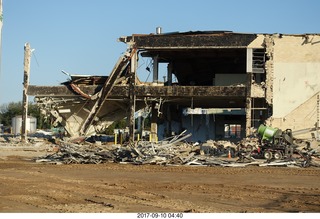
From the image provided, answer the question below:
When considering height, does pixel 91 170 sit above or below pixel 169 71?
below

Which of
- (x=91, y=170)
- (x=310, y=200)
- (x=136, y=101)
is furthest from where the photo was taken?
(x=136, y=101)

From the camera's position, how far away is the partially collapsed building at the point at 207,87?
36844mm

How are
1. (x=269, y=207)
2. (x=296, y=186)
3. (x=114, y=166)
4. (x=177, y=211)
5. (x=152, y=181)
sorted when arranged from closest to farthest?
(x=177, y=211) < (x=269, y=207) < (x=296, y=186) < (x=152, y=181) < (x=114, y=166)

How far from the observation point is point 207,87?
3853cm

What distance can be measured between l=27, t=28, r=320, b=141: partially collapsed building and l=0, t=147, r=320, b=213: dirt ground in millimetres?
14911

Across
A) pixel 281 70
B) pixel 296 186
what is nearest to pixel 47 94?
pixel 281 70

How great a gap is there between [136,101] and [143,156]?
1673cm

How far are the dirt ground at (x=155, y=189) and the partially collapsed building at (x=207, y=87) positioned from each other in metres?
14.9

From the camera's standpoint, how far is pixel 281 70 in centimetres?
3706

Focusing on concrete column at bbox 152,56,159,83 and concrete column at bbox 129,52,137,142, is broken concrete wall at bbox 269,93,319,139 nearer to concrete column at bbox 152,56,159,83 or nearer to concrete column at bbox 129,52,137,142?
concrete column at bbox 152,56,159,83

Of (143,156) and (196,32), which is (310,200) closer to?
(143,156)

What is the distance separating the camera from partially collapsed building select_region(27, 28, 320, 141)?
36.8 meters

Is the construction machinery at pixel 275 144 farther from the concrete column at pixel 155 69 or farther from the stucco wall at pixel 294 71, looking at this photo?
the concrete column at pixel 155 69

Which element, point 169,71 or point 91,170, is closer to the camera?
point 91,170
